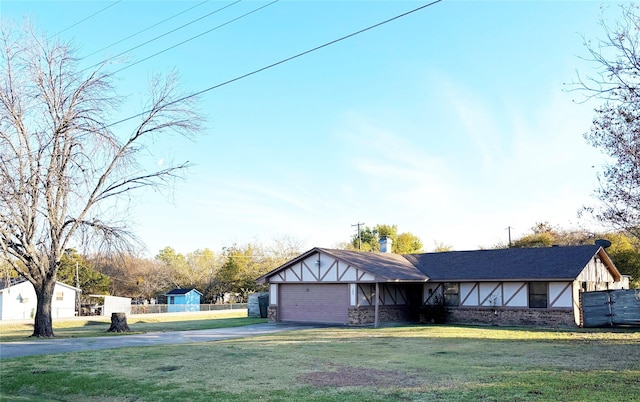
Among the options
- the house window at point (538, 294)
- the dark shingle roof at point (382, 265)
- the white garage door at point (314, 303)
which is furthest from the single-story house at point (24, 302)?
the house window at point (538, 294)

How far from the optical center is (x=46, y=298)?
22.6 meters

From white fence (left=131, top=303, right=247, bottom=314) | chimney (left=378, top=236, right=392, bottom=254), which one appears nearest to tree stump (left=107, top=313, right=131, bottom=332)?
chimney (left=378, top=236, right=392, bottom=254)

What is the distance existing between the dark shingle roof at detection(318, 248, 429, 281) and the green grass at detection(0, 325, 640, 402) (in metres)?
7.44

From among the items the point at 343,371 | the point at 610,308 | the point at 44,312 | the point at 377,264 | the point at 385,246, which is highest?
the point at 385,246

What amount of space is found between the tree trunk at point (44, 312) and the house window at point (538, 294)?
2110cm

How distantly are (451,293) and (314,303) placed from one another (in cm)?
711

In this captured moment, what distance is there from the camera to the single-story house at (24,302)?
1764 inches

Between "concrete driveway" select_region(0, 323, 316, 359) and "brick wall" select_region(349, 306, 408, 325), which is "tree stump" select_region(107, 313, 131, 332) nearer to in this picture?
"concrete driveway" select_region(0, 323, 316, 359)

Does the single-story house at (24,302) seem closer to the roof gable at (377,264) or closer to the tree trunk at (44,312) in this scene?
the tree trunk at (44,312)

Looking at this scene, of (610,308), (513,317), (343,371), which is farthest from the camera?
(513,317)

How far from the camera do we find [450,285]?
28.0 m

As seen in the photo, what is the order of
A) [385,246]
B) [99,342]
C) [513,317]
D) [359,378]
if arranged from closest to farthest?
[359,378] < [99,342] < [513,317] < [385,246]

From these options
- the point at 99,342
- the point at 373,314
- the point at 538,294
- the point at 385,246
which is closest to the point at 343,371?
the point at 99,342

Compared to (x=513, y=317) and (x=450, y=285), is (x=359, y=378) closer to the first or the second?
(x=513, y=317)
